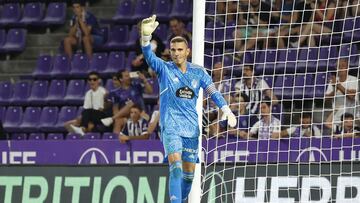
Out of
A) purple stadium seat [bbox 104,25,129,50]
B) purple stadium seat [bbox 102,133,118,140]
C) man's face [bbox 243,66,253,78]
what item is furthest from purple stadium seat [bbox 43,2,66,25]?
man's face [bbox 243,66,253,78]

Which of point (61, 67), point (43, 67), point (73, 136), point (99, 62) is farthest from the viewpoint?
point (43, 67)

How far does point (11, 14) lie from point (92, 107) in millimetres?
3942

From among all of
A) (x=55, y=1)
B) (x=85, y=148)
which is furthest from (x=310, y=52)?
(x=55, y=1)

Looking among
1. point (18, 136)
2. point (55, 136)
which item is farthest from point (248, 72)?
point (18, 136)

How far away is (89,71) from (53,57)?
3.24ft

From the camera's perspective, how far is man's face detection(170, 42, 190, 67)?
10.9 m

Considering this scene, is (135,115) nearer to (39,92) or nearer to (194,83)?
(39,92)

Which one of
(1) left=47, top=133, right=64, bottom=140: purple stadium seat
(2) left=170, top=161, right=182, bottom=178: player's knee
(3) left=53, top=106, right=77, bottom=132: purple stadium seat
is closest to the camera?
(2) left=170, top=161, right=182, bottom=178: player's knee

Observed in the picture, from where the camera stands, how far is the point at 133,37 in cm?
1912

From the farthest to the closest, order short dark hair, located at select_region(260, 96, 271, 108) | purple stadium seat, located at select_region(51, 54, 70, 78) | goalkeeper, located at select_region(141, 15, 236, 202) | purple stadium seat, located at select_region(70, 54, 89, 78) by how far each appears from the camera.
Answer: purple stadium seat, located at select_region(51, 54, 70, 78)
purple stadium seat, located at select_region(70, 54, 89, 78)
short dark hair, located at select_region(260, 96, 271, 108)
goalkeeper, located at select_region(141, 15, 236, 202)

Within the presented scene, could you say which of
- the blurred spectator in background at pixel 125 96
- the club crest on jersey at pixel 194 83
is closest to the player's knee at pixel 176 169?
the club crest on jersey at pixel 194 83

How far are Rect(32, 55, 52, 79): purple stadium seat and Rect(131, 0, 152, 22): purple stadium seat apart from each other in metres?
1.57

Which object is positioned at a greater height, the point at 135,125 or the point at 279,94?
the point at 279,94

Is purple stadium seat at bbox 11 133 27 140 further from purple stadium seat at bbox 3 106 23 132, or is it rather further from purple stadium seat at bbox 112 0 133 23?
purple stadium seat at bbox 112 0 133 23
